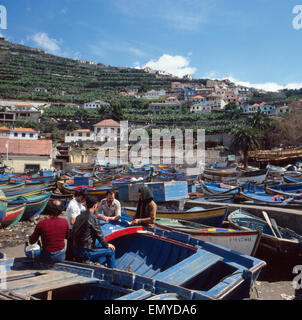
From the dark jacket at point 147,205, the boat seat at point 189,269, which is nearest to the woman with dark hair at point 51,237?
the boat seat at point 189,269

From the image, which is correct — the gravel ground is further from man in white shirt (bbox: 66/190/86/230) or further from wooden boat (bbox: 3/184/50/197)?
wooden boat (bbox: 3/184/50/197)

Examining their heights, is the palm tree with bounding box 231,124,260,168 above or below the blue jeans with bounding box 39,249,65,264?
above

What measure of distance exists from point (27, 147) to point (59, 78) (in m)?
89.1

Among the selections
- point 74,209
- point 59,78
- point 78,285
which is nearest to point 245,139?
point 74,209

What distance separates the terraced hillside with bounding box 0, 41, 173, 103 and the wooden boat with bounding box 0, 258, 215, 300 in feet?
275

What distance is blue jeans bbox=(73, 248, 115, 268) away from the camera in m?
4.38

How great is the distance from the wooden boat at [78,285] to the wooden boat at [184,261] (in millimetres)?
241

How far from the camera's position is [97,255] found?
178 inches

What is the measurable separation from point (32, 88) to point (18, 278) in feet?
323

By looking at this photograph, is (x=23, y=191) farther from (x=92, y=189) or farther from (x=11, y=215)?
(x=11, y=215)

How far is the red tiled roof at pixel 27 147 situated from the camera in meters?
30.4

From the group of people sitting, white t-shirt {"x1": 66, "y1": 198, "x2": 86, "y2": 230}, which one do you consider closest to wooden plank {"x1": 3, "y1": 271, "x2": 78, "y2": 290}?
the group of people sitting
